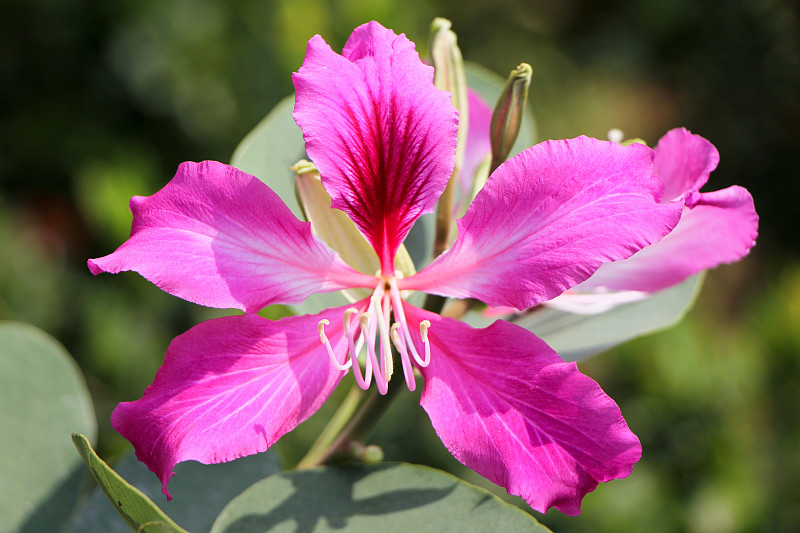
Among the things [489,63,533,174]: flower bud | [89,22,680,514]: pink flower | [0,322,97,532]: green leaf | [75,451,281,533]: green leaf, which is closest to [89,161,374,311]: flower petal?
[89,22,680,514]: pink flower

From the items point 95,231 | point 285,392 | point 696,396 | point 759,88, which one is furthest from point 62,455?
point 759,88

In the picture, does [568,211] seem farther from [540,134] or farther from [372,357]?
[540,134]

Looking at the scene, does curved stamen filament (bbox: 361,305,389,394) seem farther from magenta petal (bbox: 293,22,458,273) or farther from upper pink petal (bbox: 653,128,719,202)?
upper pink petal (bbox: 653,128,719,202)

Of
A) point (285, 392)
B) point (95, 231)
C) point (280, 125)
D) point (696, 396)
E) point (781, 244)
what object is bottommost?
point (781, 244)

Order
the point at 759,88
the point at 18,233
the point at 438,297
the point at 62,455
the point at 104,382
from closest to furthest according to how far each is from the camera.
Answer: the point at 438,297, the point at 62,455, the point at 104,382, the point at 18,233, the point at 759,88

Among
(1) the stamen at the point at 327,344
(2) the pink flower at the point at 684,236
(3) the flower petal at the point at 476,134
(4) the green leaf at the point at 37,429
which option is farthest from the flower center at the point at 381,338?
(4) the green leaf at the point at 37,429

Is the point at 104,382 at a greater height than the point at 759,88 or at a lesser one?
lesser

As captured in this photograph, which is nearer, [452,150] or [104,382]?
[452,150]

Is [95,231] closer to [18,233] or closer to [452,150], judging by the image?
[18,233]
